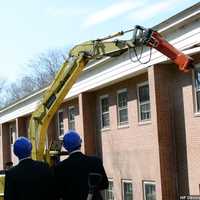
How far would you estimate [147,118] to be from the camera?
22.7m

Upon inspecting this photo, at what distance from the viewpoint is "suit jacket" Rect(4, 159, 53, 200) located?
7.19 metres

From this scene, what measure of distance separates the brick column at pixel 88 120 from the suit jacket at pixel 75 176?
21.1 metres

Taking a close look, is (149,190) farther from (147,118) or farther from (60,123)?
(60,123)

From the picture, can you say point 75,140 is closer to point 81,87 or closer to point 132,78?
point 132,78

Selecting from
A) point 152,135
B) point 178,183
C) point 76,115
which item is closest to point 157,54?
point 152,135

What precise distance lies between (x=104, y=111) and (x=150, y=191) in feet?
20.3

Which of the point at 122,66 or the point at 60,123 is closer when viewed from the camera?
the point at 122,66

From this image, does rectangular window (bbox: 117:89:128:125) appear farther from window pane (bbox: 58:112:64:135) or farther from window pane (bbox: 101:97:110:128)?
window pane (bbox: 58:112:64:135)

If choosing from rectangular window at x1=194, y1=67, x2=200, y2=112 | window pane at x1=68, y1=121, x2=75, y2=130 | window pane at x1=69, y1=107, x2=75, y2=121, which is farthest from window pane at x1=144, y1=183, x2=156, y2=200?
window pane at x1=69, y1=107, x2=75, y2=121

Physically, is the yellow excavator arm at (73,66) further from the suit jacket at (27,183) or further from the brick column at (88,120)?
the brick column at (88,120)

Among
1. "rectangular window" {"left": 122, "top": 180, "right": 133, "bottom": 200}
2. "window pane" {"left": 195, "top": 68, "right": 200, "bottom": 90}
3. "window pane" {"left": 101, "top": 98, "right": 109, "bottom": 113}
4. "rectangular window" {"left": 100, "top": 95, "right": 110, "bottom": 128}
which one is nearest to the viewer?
"window pane" {"left": 195, "top": 68, "right": 200, "bottom": 90}

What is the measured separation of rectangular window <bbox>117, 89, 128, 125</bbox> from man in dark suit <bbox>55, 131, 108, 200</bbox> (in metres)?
17.1

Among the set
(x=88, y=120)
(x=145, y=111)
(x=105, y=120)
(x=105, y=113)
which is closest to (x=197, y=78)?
(x=145, y=111)

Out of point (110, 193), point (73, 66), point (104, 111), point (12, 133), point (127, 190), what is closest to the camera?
point (73, 66)
